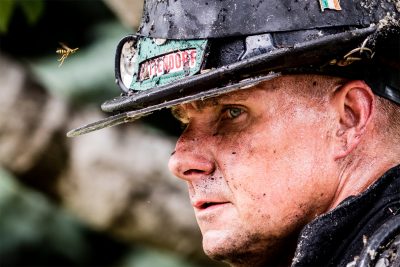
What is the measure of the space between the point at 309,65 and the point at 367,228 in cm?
49

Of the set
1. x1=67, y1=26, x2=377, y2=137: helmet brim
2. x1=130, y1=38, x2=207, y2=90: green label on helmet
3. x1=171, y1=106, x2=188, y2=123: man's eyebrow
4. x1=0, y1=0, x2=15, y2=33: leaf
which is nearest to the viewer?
x1=67, y1=26, x2=377, y2=137: helmet brim

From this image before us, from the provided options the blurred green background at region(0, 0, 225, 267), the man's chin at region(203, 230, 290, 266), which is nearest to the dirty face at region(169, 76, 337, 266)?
the man's chin at region(203, 230, 290, 266)

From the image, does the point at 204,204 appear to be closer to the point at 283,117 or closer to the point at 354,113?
the point at 283,117

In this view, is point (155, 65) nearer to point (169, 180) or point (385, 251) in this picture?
point (385, 251)

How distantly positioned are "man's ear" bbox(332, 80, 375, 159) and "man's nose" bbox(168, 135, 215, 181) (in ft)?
1.28

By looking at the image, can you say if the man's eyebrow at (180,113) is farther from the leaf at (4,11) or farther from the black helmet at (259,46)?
the leaf at (4,11)

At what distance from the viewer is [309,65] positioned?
2.81 meters

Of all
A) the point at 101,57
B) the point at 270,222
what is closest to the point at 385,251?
Answer: the point at 270,222

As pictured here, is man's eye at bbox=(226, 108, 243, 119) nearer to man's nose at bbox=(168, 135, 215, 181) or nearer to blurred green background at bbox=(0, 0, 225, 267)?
man's nose at bbox=(168, 135, 215, 181)

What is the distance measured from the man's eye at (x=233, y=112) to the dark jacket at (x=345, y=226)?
44cm

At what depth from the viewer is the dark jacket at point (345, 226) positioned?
Answer: 8.91ft

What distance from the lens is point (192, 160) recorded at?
298 cm

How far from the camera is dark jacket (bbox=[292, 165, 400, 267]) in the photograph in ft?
8.91

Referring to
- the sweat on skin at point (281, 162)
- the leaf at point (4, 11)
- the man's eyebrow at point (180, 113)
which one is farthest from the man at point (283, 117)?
the leaf at point (4, 11)
